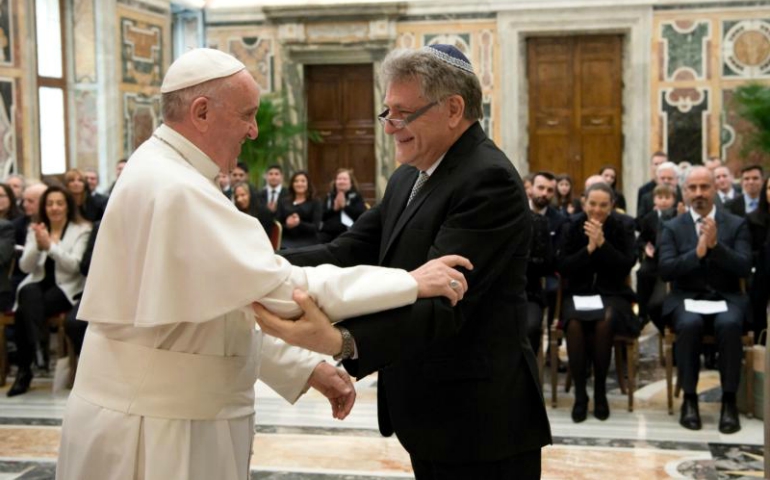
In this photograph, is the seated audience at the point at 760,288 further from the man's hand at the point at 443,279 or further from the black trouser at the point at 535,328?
the man's hand at the point at 443,279

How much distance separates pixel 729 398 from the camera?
647cm

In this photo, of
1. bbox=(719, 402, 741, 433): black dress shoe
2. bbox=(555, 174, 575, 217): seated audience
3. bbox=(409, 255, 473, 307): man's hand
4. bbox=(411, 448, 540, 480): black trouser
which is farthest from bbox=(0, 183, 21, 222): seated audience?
bbox=(409, 255, 473, 307): man's hand

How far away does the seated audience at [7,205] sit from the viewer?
8867 mm

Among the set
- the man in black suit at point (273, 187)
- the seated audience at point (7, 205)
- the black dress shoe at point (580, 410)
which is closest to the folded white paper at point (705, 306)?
the black dress shoe at point (580, 410)

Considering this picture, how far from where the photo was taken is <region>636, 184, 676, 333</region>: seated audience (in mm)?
7945

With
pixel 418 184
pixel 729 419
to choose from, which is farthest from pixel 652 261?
pixel 418 184

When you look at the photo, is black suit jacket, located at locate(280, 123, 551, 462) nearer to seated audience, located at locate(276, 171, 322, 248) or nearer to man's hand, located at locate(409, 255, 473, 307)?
man's hand, located at locate(409, 255, 473, 307)

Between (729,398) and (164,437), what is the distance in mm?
4844

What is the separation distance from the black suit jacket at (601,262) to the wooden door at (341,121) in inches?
365

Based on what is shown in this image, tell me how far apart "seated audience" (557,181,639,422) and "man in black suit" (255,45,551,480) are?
4111 millimetres

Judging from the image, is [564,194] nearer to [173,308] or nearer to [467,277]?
[467,277]

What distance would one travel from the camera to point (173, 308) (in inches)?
96.0

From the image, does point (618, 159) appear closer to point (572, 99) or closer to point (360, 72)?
point (572, 99)

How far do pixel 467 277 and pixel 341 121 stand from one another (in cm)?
1404
